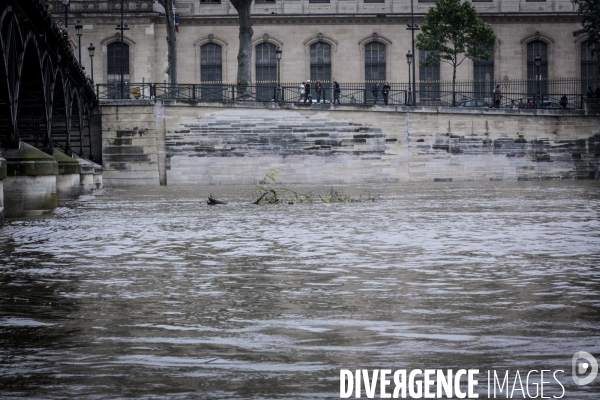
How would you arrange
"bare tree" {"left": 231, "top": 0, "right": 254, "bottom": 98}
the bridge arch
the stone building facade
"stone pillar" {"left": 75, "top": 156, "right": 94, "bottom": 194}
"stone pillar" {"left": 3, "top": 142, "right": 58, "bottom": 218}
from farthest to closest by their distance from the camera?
the stone building facade → "bare tree" {"left": 231, "top": 0, "right": 254, "bottom": 98} → "stone pillar" {"left": 75, "top": 156, "right": 94, "bottom": 194} → the bridge arch → "stone pillar" {"left": 3, "top": 142, "right": 58, "bottom": 218}

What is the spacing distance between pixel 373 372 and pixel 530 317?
7.93 feet

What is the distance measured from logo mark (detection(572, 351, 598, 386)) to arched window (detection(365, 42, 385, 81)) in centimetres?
7044

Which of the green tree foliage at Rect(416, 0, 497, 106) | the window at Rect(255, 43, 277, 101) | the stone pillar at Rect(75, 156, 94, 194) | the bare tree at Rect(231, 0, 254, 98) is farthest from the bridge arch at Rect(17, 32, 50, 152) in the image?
the window at Rect(255, 43, 277, 101)

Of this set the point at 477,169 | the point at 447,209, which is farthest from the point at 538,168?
the point at 447,209

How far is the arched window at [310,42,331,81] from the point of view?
250 feet

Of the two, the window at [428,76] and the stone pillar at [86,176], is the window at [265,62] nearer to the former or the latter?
the window at [428,76]

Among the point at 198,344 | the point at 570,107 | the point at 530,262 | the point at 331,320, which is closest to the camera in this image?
the point at 198,344

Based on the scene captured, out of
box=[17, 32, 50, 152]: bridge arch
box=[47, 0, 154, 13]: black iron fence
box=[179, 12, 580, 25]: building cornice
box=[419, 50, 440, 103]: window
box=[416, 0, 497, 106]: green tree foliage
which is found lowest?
box=[17, 32, 50, 152]: bridge arch

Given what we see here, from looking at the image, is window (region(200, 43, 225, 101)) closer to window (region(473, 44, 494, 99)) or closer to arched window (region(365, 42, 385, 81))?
arched window (region(365, 42, 385, 81))

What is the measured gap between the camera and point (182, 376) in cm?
638

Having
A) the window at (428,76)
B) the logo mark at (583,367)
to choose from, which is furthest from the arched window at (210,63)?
the logo mark at (583,367)

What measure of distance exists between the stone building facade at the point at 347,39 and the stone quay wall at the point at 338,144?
1391 cm

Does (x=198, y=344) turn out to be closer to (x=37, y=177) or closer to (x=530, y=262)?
(x=530, y=262)

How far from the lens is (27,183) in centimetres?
2605
